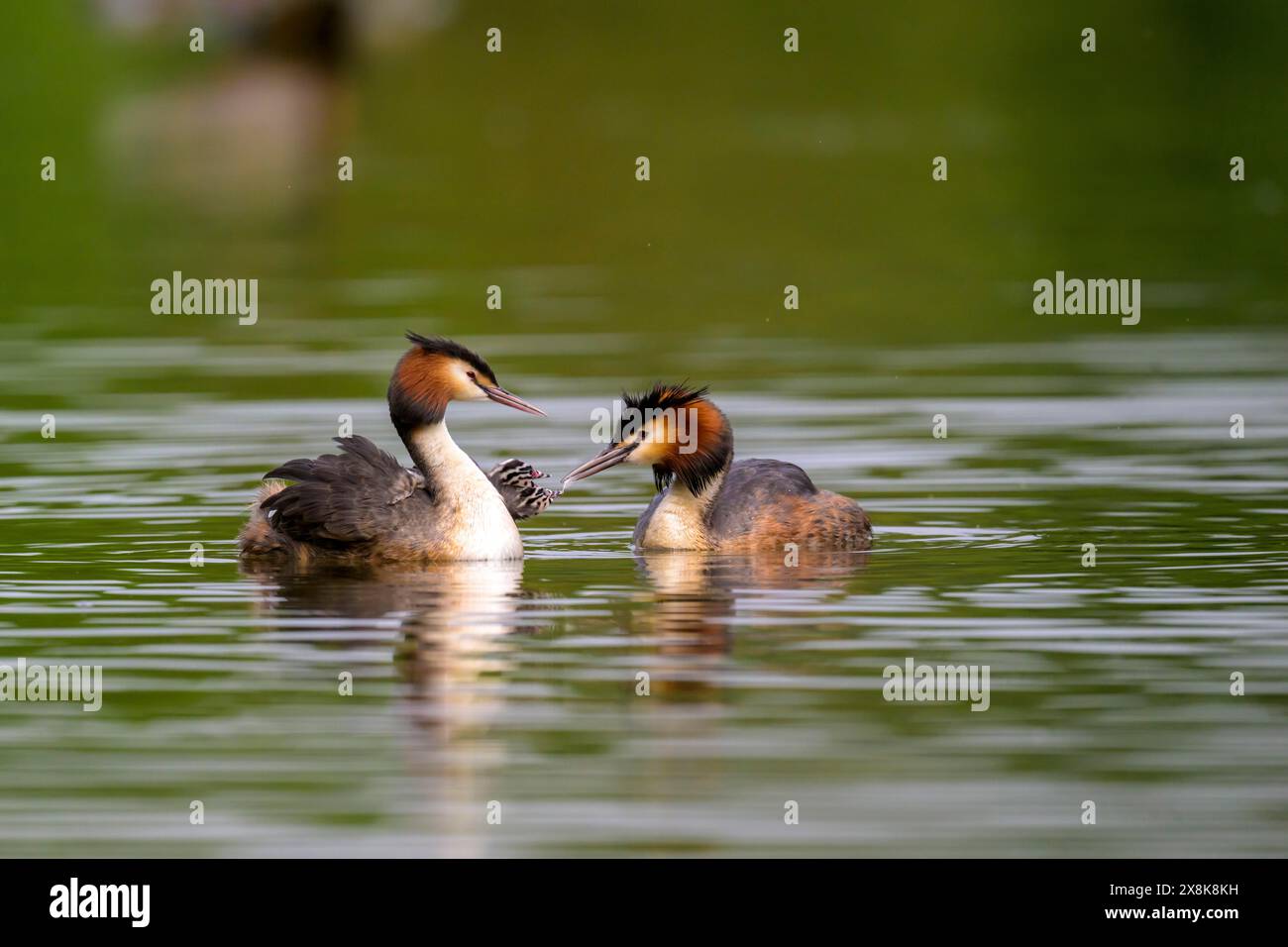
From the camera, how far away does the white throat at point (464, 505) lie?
14.2 metres

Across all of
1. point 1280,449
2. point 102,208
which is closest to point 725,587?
point 1280,449

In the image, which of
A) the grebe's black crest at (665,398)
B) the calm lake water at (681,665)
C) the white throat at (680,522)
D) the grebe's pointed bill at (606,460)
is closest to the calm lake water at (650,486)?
the calm lake water at (681,665)

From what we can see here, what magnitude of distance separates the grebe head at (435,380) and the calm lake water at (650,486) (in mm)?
914

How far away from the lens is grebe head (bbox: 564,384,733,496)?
14.7 meters

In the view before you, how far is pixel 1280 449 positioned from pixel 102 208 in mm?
22320

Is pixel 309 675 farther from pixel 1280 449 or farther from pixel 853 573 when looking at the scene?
pixel 1280 449

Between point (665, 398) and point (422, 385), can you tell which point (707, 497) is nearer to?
point (665, 398)

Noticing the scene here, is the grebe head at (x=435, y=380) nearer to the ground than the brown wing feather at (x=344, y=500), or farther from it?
farther from it

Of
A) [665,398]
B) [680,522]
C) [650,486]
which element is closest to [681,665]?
[680,522]

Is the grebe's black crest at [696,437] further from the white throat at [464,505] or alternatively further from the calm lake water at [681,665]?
the white throat at [464,505]

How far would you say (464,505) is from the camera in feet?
46.6

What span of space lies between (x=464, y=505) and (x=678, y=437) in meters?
1.30

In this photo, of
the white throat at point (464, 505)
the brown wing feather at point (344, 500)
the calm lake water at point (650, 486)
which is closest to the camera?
the calm lake water at point (650, 486)

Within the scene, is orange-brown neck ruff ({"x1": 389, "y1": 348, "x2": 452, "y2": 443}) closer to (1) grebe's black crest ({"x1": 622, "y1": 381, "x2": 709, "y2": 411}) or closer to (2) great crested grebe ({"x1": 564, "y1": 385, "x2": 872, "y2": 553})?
(2) great crested grebe ({"x1": 564, "y1": 385, "x2": 872, "y2": 553})
